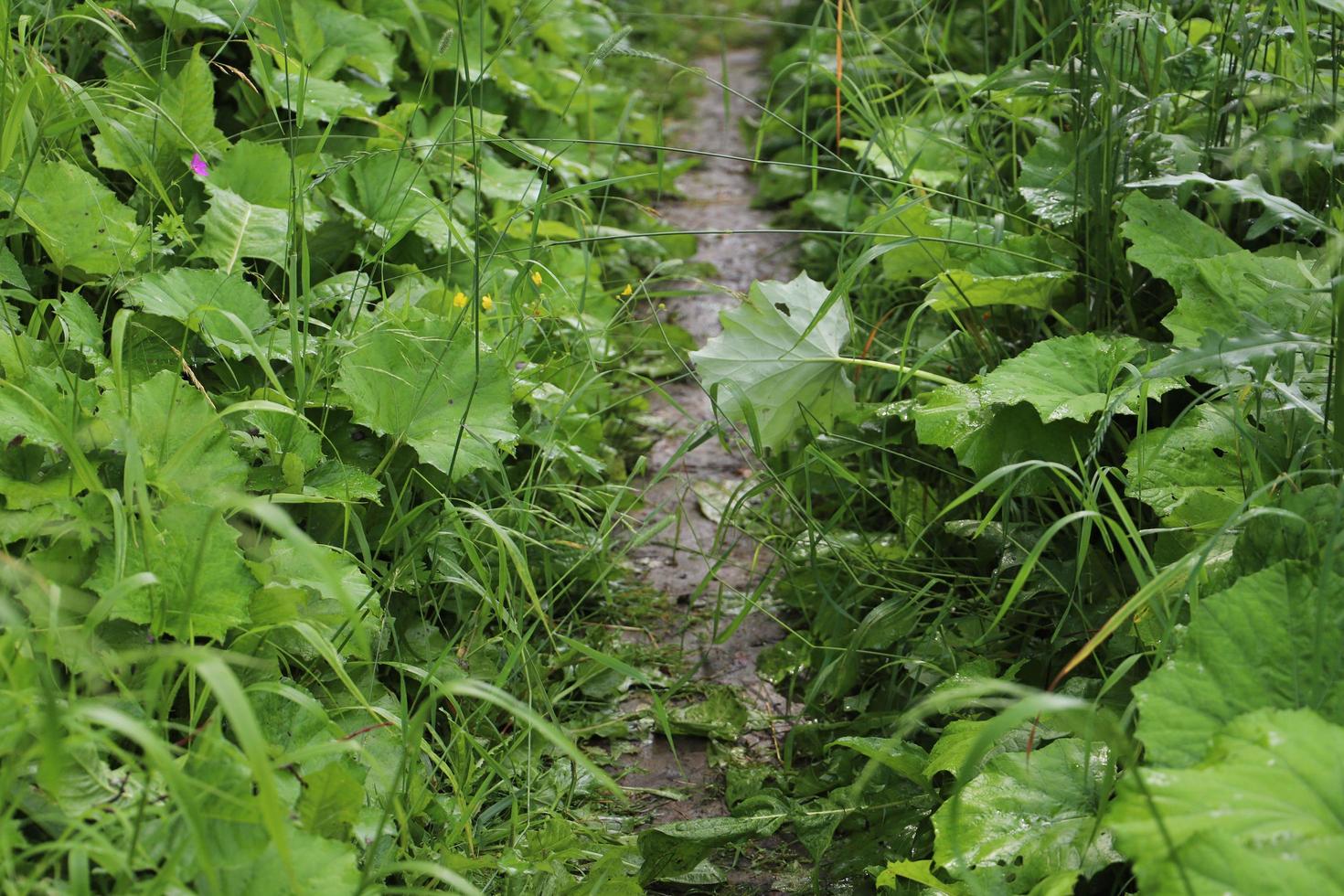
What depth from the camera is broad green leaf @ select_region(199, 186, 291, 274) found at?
188cm

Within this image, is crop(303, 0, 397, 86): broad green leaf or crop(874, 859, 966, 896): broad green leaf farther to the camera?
crop(303, 0, 397, 86): broad green leaf

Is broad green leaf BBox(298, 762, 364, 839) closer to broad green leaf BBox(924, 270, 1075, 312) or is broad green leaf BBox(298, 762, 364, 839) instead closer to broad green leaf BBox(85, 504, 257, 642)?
broad green leaf BBox(85, 504, 257, 642)

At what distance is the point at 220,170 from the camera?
200cm

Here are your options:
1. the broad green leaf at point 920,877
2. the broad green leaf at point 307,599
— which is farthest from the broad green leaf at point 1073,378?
the broad green leaf at point 307,599

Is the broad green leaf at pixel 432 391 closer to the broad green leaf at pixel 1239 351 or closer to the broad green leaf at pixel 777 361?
the broad green leaf at pixel 777 361

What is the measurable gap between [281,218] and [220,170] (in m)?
0.15

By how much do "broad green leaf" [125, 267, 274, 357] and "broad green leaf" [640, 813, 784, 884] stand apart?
0.89 meters

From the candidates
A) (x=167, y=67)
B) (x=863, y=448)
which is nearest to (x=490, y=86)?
(x=167, y=67)

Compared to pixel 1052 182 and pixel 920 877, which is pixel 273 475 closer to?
pixel 920 877

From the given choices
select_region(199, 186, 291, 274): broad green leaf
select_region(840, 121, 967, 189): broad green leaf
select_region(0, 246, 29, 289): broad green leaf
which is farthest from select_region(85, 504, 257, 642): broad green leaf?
select_region(840, 121, 967, 189): broad green leaf

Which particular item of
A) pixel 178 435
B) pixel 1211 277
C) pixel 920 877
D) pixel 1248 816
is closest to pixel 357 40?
pixel 178 435

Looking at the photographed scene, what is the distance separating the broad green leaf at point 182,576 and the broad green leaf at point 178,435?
82 mm

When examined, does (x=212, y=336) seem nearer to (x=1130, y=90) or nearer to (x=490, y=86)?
(x=1130, y=90)

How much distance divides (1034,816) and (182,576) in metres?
0.99
